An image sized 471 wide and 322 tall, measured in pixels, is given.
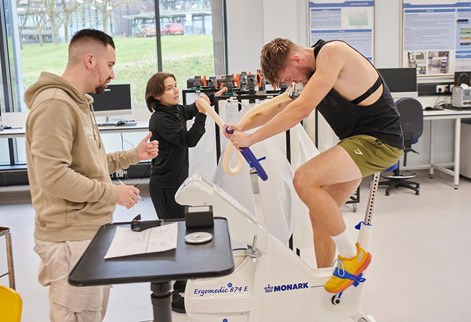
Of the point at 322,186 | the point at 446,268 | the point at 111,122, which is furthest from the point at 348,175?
the point at 111,122

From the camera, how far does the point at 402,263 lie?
3.54 meters

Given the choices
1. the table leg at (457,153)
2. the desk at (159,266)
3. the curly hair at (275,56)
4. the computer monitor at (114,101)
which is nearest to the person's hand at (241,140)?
the curly hair at (275,56)

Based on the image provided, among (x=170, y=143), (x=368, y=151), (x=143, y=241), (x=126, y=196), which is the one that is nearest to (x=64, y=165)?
(x=126, y=196)

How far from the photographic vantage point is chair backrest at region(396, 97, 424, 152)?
5.09 metres

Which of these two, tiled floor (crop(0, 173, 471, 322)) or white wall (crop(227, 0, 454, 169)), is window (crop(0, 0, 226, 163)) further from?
tiled floor (crop(0, 173, 471, 322))

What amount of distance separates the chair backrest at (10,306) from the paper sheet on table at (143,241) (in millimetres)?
378

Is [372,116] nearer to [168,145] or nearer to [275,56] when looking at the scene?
[275,56]

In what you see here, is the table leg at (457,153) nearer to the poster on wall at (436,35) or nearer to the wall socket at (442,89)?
the wall socket at (442,89)

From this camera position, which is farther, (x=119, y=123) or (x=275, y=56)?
(x=119, y=123)

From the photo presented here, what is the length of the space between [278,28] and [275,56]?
141 inches

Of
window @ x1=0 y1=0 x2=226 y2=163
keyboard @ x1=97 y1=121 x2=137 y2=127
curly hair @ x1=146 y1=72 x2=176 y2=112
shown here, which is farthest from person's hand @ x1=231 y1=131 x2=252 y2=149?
window @ x1=0 y1=0 x2=226 y2=163

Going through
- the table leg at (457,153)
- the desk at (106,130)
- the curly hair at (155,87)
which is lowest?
the table leg at (457,153)

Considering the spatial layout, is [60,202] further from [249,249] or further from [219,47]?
[219,47]

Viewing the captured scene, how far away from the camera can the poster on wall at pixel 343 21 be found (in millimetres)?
A: 5973
